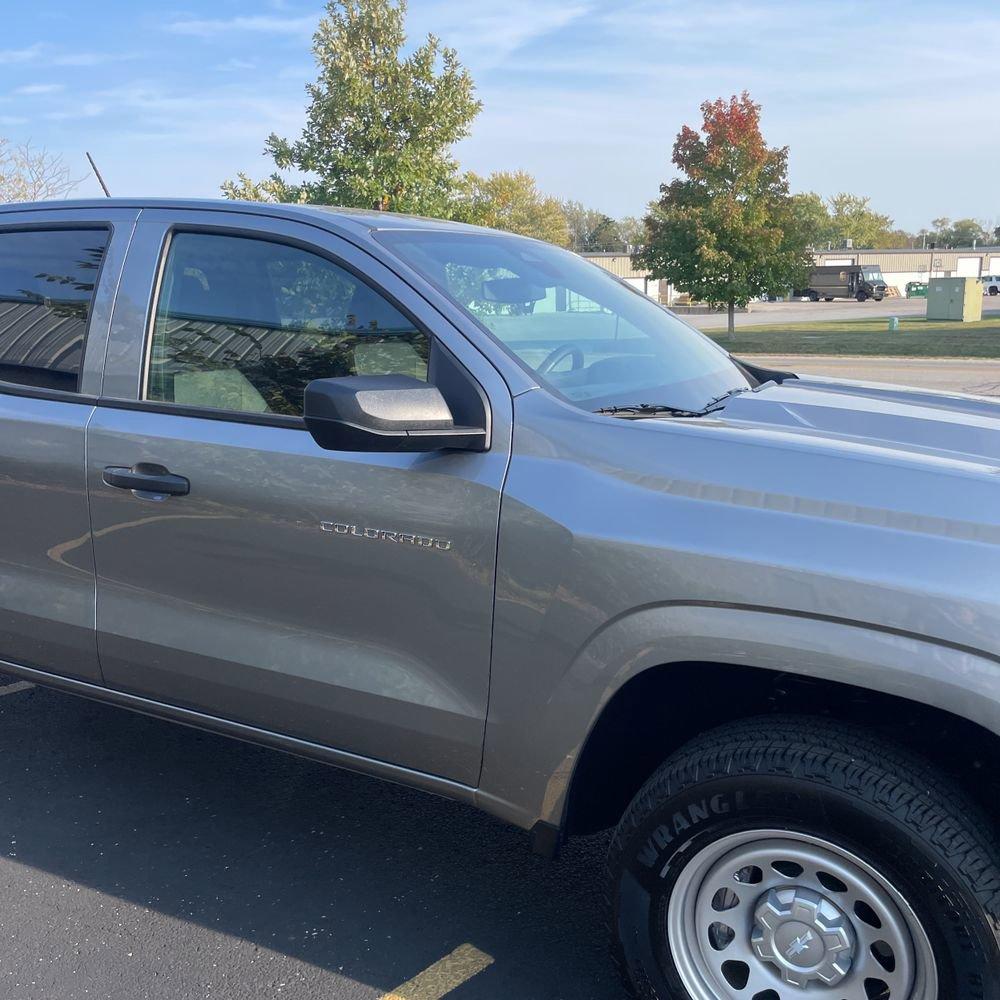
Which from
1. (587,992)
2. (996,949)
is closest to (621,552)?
(996,949)

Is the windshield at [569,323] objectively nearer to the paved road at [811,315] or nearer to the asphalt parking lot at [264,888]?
the asphalt parking lot at [264,888]

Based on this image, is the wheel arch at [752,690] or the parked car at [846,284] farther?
the parked car at [846,284]

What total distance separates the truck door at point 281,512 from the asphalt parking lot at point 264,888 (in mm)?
549

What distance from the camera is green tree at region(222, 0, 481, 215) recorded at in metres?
13.3

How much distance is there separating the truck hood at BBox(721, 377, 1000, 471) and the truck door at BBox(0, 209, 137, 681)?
1803 millimetres

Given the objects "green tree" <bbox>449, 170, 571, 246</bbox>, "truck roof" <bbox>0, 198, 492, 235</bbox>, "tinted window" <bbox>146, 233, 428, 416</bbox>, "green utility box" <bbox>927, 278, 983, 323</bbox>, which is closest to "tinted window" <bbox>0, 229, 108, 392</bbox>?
"truck roof" <bbox>0, 198, 492, 235</bbox>

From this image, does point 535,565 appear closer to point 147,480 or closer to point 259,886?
point 147,480

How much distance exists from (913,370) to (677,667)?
17.4 metres

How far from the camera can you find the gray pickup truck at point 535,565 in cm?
199

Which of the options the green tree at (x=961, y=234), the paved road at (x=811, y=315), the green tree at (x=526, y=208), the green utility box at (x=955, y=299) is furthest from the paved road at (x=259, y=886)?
the green tree at (x=961, y=234)

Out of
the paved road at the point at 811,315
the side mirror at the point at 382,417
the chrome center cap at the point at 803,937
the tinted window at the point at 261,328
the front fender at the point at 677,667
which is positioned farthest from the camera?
the paved road at the point at 811,315

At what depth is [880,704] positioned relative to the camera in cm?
217

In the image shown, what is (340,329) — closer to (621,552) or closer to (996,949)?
(621,552)

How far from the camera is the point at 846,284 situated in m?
72.0
